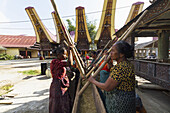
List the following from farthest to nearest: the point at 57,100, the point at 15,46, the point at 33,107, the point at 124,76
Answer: the point at 15,46 < the point at 33,107 < the point at 57,100 < the point at 124,76

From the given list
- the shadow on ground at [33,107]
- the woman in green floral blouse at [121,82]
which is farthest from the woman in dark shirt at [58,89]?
the woman in green floral blouse at [121,82]

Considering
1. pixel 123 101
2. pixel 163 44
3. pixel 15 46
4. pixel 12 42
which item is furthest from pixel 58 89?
pixel 12 42

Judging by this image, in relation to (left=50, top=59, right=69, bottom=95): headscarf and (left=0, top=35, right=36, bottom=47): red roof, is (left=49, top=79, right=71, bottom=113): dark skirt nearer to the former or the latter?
(left=50, top=59, right=69, bottom=95): headscarf

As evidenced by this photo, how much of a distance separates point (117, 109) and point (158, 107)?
2609mm

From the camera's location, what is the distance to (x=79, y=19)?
12.6 meters

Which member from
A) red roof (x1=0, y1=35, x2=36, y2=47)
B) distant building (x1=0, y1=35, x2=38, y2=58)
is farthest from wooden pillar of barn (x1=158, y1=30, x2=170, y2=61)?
red roof (x1=0, y1=35, x2=36, y2=47)

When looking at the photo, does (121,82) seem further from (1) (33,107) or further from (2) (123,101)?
(1) (33,107)

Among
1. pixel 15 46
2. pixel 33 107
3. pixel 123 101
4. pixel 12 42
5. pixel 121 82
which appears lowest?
pixel 33 107

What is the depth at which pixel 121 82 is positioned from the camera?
1021 millimetres

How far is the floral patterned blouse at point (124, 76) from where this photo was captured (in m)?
0.98

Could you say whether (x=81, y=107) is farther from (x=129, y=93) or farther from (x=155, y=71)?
(x=155, y=71)

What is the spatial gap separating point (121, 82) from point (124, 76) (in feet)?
0.29

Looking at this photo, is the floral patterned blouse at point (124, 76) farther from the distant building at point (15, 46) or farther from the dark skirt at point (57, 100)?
the distant building at point (15, 46)

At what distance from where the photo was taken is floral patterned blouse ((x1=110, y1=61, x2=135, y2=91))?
98cm
